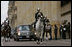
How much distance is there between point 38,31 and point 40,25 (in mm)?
154

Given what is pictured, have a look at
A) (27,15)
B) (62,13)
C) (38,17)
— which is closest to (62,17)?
(62,13)

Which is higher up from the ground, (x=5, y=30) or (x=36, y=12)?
(x=36, y=12)

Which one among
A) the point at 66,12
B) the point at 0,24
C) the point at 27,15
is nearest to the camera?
the point at 0,24

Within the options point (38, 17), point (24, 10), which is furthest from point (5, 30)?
point (24, 10)

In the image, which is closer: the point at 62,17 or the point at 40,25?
the point at 40,25

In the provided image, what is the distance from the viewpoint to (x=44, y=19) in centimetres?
465

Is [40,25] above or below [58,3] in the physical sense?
below

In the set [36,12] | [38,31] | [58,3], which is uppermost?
[58,3]

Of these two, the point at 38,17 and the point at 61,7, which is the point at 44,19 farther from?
the point at 61,7

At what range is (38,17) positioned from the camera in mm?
4711

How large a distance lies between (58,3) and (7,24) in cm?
2302

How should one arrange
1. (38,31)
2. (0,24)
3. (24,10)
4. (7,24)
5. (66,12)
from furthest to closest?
(66,12) < (24,10) < (38,31) < (0,24) < (7,24)

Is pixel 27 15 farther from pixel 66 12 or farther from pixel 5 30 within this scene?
pixel 66 12

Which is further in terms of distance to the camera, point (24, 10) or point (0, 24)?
point (24, 10)
